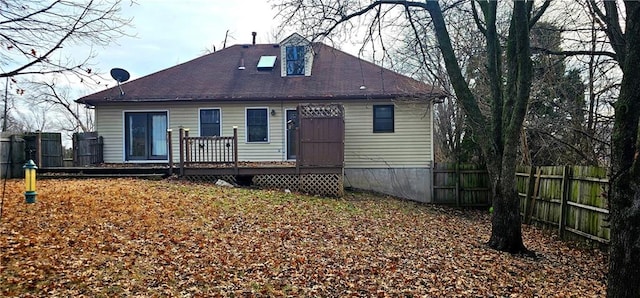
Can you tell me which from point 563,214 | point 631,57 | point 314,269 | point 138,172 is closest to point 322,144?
point 138,172

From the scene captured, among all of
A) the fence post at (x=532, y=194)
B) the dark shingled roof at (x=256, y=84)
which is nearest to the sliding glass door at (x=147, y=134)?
the dark shingled roof at (x=256, y=84)

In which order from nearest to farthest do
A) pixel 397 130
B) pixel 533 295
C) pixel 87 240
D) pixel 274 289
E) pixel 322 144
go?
pixel 274 289, pixel 533 295, pixel 87 240, pixel 322 144, pixel 397 130

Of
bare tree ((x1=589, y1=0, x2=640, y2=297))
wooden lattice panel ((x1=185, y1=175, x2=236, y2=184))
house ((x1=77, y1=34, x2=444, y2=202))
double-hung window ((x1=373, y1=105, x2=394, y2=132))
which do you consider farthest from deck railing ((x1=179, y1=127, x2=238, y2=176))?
bare tree ((x1=589, y1=0, x2=640, y2=297))

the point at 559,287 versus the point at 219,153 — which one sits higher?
the point at 219,153

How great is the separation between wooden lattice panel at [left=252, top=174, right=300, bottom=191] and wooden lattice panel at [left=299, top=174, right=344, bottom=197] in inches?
10.5

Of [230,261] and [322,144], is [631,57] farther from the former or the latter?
[322,144]

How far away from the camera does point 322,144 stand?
1442cm

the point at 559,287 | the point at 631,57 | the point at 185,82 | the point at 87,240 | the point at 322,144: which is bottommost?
the point at 559,287

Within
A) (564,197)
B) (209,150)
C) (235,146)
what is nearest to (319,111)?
(235,146)

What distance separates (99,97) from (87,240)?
38.6ft

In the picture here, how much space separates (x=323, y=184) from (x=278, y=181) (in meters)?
1.46

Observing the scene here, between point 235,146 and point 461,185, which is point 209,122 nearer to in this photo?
point 235,146

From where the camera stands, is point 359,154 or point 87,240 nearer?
point 87,240

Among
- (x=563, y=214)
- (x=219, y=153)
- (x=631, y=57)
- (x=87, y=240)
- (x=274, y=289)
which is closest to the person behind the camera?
(x=631, y=57)
